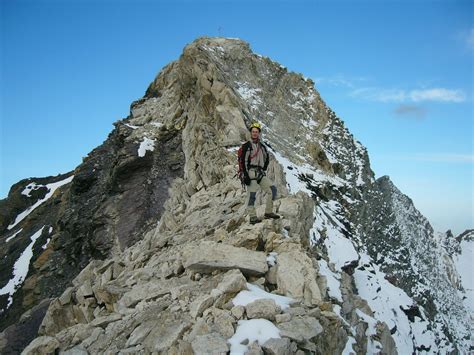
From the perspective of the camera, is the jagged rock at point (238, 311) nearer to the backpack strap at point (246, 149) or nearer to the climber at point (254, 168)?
the climber at point (254, 168)

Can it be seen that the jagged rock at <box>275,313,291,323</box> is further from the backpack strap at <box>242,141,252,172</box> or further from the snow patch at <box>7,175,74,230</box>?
the snow patch at <box>7,175,74,230</box>

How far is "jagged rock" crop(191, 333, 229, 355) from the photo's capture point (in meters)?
5.86

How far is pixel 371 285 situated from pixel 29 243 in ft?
102

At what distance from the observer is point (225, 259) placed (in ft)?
28.2

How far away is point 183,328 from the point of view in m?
6.69

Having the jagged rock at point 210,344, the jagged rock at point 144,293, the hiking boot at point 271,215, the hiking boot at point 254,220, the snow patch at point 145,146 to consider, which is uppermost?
the snow patch at point 145,146

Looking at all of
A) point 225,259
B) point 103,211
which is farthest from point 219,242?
point 103,211

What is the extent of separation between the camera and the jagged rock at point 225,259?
845 centimetres

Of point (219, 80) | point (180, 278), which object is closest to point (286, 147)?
point (219, 80)

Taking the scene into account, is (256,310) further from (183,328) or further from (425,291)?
(425,291)

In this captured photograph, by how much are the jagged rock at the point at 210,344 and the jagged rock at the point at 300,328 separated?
0.92 metres

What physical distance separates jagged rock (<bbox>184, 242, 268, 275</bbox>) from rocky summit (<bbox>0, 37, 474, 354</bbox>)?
0.13 ft

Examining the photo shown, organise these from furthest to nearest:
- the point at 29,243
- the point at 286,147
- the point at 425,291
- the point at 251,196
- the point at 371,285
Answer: the point at 29,243 < the point at 425,291 < the point at 286,147 < the point at 371,285 < the point at 251,196

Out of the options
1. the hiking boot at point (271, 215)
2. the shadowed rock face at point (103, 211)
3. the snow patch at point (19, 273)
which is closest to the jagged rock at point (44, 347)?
the hiking boot at point (271, 215)
